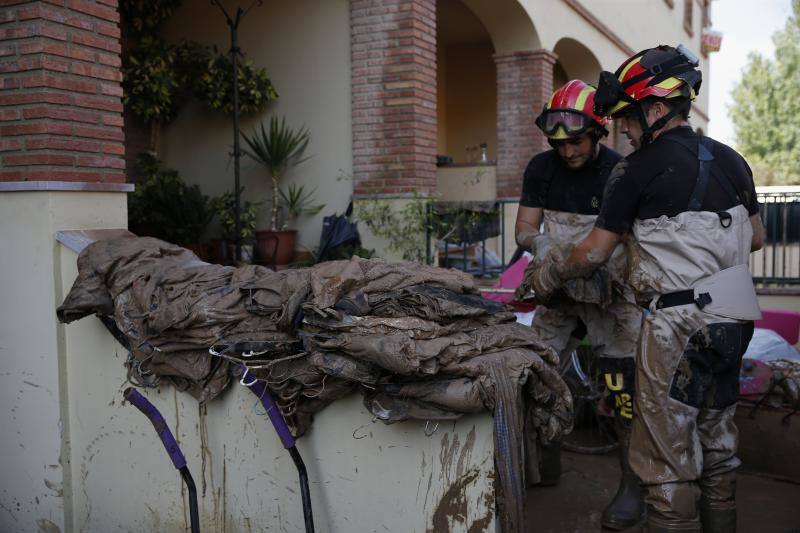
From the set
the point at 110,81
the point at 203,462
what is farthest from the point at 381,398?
the point at 110,81

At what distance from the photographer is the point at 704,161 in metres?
2.77

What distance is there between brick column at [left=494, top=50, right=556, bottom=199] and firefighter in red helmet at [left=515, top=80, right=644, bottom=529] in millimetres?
6497

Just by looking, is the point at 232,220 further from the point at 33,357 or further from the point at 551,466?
the point at 551,466

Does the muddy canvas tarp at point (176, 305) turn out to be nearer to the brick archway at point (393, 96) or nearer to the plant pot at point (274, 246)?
the plant pot at point (274, 246)

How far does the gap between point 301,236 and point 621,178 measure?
558cm

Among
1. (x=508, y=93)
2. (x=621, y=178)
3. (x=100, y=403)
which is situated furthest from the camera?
(x=508, y=93)

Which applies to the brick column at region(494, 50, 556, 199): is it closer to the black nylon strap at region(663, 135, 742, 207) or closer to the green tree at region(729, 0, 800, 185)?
the black nylon strap at region(663, 135, 742, 207)

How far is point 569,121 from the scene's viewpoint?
3604 millimetres

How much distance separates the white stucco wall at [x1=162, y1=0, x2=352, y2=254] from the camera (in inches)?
308

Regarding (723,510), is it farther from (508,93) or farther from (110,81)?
(508,93)

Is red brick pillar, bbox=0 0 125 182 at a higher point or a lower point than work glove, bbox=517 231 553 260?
higher

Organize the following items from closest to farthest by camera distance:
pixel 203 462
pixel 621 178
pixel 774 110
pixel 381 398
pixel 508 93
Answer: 1. pixel 381 398
2. pixel 621 178
3. pixel 203 462
4. pixel 508 93
5. pixel 774 110

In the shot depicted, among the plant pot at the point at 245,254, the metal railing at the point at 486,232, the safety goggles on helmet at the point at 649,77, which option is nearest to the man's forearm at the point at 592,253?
the safety goggles on helmet at the point at 649,77

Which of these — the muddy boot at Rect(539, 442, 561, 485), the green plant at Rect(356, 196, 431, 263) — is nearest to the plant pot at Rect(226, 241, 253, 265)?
the green plant at Rect(356, 196, 431, 263)
